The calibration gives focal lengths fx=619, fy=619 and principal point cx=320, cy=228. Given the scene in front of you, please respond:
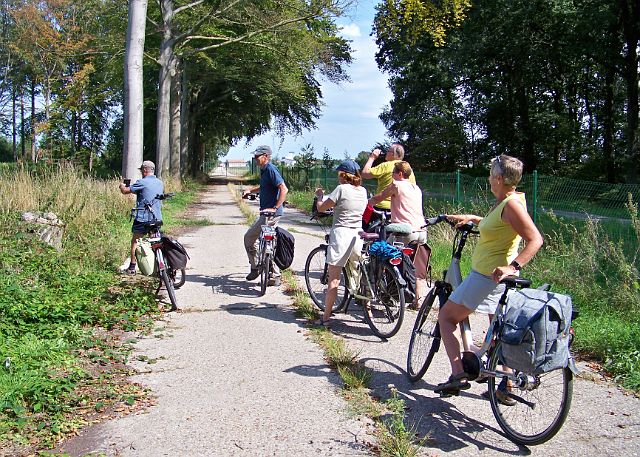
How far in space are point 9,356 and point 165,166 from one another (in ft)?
65.7

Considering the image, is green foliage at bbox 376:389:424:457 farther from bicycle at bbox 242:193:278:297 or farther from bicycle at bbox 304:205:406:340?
bicycle at bbox 242:193:278:297

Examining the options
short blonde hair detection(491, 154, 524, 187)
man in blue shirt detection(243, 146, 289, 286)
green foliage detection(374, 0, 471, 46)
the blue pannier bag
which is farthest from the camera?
green foliage detection(374, 0, 471, 46)

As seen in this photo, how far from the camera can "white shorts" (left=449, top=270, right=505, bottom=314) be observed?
416 cm

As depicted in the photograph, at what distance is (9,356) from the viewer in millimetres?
5051

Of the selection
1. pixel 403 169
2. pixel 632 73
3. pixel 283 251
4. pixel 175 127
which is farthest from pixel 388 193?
pixel 632 73

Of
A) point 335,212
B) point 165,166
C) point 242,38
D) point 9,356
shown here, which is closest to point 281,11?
point 242,38

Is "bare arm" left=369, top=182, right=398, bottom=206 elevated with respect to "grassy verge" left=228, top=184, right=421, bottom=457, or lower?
elevated

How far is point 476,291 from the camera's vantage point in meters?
4.17

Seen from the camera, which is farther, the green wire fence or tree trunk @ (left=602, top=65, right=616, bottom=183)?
tree trunk @ (left=602, top=65, right=616, bottom=183)

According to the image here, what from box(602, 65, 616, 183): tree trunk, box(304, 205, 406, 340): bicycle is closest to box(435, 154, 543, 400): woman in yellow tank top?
box(304, 205, 406, 340): bicycle

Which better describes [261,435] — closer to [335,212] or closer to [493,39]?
[335,212]

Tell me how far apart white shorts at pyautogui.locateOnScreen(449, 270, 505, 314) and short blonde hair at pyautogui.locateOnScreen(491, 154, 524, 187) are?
659 millimetres

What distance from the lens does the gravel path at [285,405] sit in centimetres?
382

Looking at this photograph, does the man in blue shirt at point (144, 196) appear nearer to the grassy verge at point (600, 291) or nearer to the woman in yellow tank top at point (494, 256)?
the grassy verge at point (600, 291)
